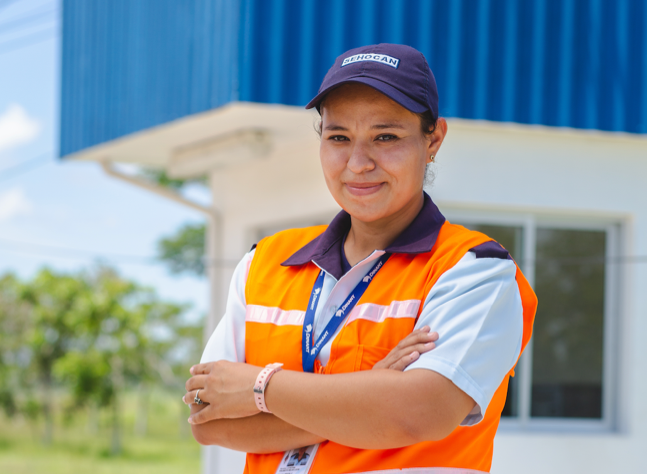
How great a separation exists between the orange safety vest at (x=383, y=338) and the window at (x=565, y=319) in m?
4.00

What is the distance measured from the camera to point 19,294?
17.2 m

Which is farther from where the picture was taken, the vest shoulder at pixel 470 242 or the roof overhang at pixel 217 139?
the roof overhang at pixel 217 139

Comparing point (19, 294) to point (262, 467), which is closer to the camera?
point (262, 467)

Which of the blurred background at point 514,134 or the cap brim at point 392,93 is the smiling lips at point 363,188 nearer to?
the cap brim at point 392,93

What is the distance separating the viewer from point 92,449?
17156 millimetres

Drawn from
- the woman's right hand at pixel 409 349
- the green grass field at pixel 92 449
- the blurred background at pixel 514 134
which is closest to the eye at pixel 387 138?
the woman's right hand at pixel 409 349

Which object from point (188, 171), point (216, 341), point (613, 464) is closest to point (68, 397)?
point (188, 171)

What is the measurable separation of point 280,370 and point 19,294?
17.2m

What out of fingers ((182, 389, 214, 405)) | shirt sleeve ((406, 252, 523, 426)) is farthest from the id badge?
shirt sleeve ((406, 252, 523, 426))

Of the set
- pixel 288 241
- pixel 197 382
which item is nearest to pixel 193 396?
pixel 197 382

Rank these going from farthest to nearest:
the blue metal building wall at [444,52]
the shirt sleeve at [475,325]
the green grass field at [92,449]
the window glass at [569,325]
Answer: the green grass field at [92,449], the window glass at [569,325], the blue metal building wall at [444,52], the shirt sleeve at [475,325]

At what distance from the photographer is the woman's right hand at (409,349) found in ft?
4.84

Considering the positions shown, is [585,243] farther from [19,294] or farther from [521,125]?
[19,294]

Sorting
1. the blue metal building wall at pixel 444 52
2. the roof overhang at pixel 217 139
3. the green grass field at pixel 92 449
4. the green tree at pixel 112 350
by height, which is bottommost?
the green grass field at pixel 92 449
